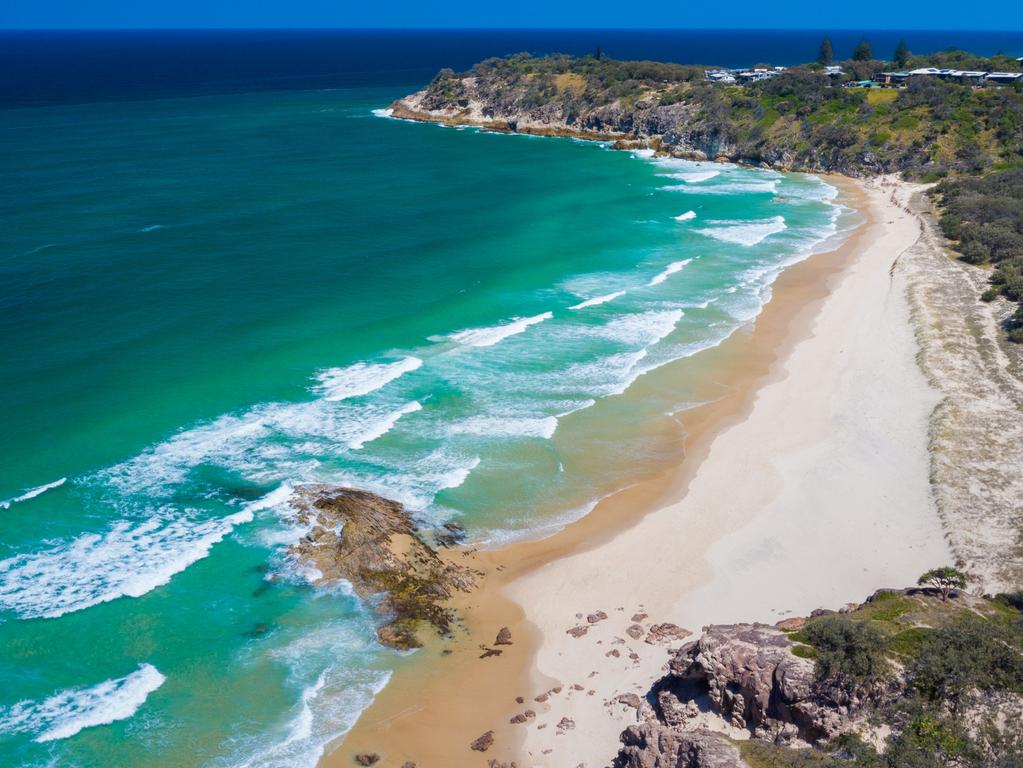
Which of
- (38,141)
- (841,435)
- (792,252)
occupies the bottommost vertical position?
(841,435)

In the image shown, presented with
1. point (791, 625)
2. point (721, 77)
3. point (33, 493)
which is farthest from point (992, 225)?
point (721, 77)

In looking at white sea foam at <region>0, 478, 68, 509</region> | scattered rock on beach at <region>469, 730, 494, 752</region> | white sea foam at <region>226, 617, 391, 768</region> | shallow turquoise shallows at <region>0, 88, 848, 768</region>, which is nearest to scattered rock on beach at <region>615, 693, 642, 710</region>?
scattered rock on beach at <region>469, 730, 494, 752</region>

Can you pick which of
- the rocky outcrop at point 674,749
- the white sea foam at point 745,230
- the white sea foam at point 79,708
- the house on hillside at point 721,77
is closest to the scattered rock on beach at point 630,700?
the rocky outcrop at point 674,749

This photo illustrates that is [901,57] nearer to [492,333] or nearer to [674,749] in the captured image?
[492,333]

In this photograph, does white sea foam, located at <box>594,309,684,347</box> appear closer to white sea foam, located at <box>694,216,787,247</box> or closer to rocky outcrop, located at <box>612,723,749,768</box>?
white sea foam, located at <box>694,216,787,247</box>

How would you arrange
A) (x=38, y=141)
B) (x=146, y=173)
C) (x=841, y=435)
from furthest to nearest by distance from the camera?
(x=38, y=141) → (x=146, y=173) → (x=841, y=435)

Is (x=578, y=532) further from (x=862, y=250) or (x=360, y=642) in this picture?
(x=862, y=250)

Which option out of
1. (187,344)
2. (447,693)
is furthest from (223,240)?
(447,693)
